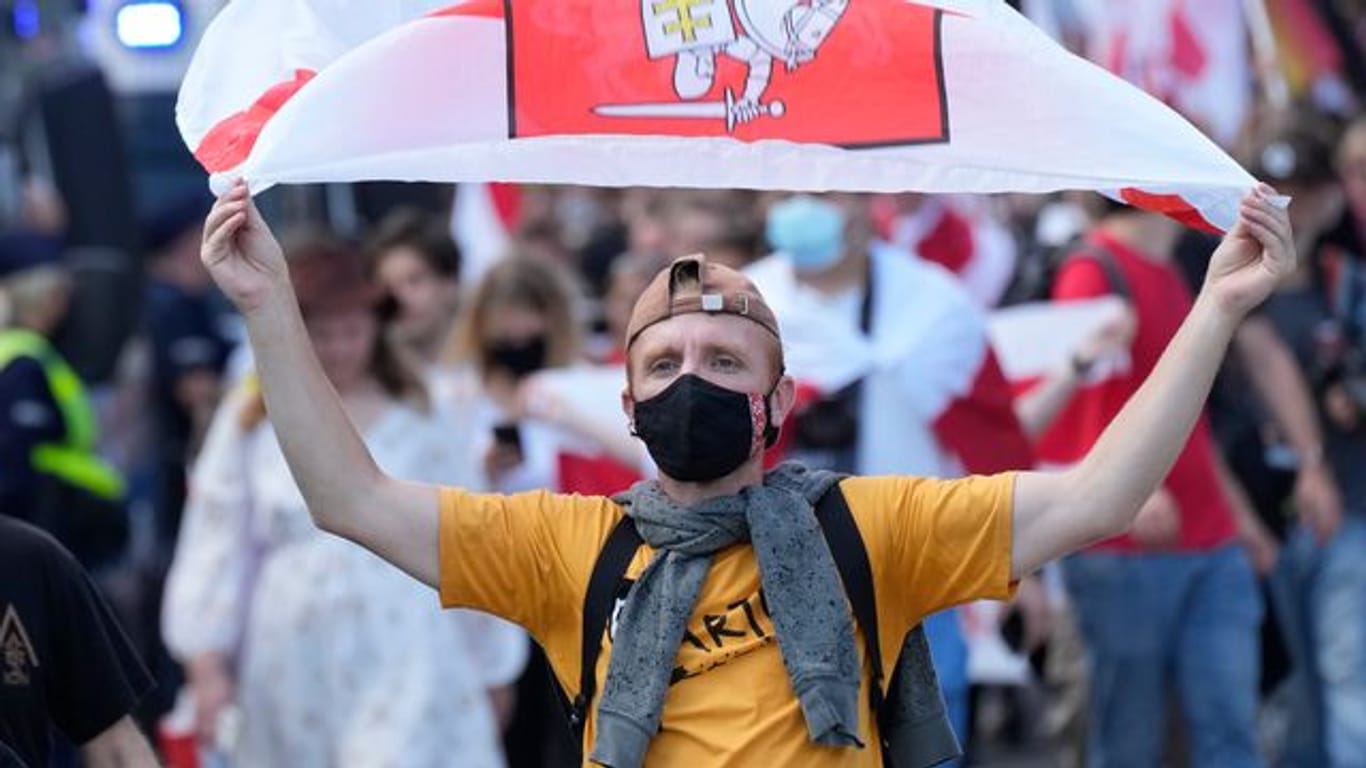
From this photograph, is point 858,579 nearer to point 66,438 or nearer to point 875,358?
point 875,358

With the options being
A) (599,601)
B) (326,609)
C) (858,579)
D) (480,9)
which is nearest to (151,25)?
(326,609)

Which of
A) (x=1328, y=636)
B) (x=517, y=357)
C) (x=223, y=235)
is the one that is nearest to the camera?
(x=223, y=235)

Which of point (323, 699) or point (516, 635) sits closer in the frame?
point (323, 699)

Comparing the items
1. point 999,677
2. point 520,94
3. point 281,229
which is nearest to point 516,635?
point 999,677

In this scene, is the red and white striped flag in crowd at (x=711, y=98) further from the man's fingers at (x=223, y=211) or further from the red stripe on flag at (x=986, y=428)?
the red stripe on flag at (x=986, y=428)

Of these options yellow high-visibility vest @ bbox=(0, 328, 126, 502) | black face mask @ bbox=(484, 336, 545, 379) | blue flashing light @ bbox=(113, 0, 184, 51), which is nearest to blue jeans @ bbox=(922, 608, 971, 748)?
black face mask @ bbox=(484, 336, 545, 379)

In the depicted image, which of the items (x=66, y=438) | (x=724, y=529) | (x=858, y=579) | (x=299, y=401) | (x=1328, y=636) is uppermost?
(x=299, y=401)

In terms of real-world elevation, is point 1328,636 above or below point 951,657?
below

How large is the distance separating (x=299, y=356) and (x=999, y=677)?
5350 mm

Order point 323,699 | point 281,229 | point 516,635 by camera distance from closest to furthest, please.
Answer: point 323,699 → point 516,635 → point 281,229

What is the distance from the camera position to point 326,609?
8.06m

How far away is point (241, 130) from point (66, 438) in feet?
18.7

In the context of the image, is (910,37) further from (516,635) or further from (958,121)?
(516,635)

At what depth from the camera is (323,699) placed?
317 inches
